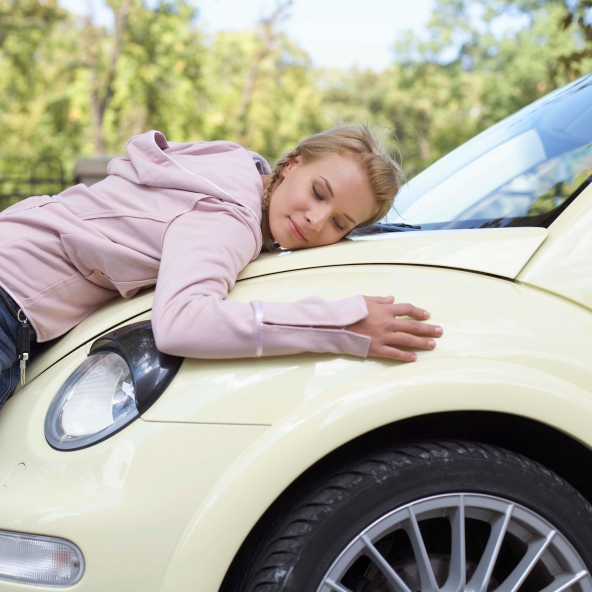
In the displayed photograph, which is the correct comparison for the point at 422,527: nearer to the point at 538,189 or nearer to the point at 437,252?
the point at 437,252

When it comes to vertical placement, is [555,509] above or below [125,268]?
below

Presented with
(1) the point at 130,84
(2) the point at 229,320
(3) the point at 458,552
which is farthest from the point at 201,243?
(1) the point at 130,84

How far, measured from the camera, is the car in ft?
4.58

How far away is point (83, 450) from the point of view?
4.78 feet

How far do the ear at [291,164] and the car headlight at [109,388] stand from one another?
752mm

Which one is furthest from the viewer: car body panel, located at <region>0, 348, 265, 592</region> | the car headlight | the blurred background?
the blurred background

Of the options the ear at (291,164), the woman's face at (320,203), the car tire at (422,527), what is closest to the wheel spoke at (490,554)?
the car tire at (422,527)

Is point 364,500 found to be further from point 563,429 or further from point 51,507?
point 51,507

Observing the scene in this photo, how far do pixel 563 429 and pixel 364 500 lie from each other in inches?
18.3

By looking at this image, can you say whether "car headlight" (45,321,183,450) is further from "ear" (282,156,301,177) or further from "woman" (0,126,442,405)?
"ear" (282,156,301,177)

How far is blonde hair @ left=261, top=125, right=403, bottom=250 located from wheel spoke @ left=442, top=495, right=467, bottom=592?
96 cm

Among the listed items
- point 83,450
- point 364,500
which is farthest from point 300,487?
point 83,450

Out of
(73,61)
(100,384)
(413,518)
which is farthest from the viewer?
(73,61)

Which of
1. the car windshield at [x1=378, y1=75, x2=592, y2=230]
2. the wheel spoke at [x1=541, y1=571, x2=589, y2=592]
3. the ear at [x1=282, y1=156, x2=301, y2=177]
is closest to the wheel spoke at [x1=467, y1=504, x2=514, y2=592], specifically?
the wheel spoke at [x1=541, y1=571, x2=589, y2=592]
